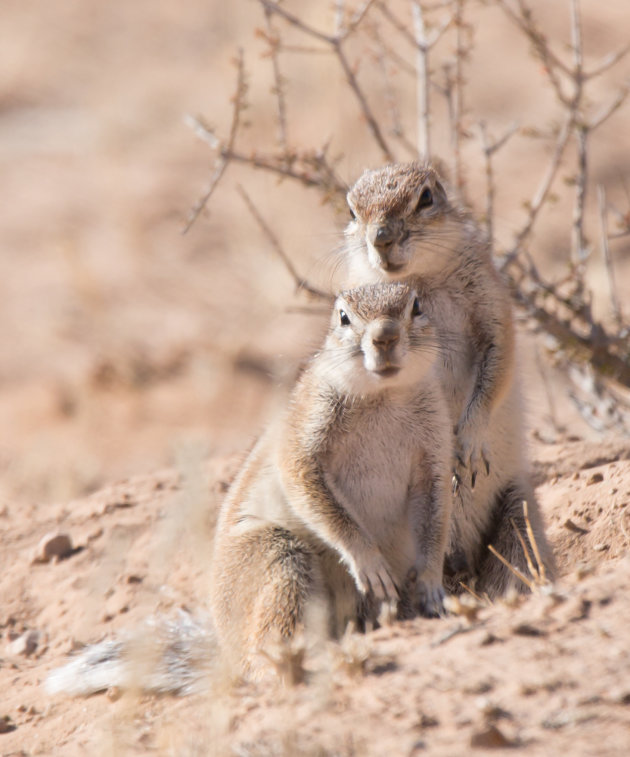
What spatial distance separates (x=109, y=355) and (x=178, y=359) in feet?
2.55

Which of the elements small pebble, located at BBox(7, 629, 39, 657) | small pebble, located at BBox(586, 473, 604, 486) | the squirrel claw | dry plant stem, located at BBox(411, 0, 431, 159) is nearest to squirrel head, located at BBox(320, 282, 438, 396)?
the squirrel claw

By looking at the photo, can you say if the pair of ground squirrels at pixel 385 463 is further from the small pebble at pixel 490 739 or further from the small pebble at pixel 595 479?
the small pebble at pixel 490 739

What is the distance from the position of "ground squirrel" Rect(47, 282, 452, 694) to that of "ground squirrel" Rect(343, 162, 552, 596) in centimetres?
38

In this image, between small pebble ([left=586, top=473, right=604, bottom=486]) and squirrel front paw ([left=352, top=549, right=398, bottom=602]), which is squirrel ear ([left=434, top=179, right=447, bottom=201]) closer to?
small pebble ([left=586, top=473, right=604, bottom=486])

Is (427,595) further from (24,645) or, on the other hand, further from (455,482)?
(24,645)

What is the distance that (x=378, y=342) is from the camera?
14.2ft

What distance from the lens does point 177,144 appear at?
16.1 m

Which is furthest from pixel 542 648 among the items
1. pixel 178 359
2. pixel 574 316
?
pixel 178 359

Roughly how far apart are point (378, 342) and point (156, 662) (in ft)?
5.33

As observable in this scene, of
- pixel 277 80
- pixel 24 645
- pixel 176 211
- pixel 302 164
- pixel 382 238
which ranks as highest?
pixel 176 211

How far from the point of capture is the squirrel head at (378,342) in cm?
434

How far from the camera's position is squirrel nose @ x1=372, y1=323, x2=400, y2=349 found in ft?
14.2

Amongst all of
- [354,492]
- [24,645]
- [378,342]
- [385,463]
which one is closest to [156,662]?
[354,492]

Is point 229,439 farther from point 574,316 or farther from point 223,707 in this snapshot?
point 223,707
